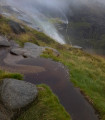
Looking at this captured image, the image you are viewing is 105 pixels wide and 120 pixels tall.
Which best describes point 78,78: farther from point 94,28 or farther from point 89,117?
point 94,28

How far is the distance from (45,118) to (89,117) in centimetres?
282

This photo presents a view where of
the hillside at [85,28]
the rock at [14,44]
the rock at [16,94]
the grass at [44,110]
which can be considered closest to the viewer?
the grass at [44,110]

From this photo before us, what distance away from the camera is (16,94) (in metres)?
8.45

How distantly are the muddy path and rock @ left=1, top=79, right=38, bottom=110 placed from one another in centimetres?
221

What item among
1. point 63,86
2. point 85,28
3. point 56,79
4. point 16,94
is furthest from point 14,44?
point 85,28

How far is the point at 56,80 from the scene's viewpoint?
40.4 feet

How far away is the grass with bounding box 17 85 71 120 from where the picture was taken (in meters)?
7.74

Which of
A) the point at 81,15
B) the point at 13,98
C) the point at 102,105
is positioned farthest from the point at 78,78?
the point at 81,15

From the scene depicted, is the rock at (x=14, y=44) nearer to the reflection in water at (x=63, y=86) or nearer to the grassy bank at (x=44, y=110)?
the reflection in water at (x=63, y=86)

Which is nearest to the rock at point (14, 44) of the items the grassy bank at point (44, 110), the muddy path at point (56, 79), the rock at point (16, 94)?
the muddy path at point (56, 79)

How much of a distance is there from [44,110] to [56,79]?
179 inches

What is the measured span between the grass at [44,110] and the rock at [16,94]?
368mm

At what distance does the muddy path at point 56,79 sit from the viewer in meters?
9.46

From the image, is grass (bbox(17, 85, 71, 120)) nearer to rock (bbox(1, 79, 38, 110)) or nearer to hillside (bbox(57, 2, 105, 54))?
rock (bbox(1, 79, 38, 110))
